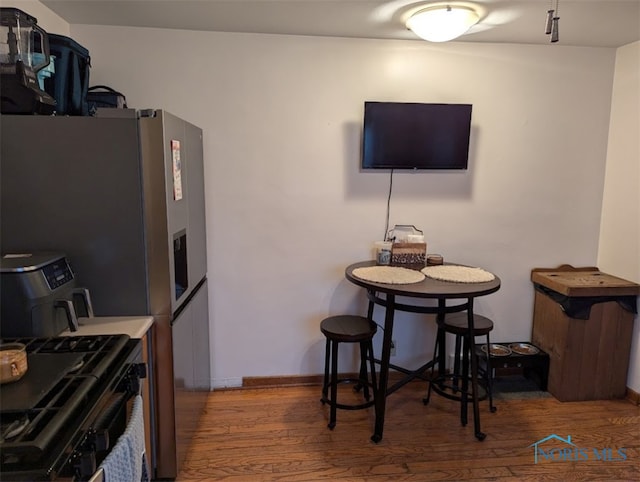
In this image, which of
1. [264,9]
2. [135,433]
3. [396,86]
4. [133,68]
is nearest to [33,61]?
[133,68]

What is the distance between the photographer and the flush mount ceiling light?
2.22m

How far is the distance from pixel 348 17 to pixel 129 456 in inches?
91.2

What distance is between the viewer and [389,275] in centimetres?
245

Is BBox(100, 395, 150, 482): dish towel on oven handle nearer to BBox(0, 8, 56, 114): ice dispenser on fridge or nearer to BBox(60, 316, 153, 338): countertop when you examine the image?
BBox(60, 316, 153, 338): countertop

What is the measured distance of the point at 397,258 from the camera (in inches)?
109

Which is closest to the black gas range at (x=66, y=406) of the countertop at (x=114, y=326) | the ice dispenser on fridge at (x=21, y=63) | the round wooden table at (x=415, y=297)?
the countertop at (x=114, y=326)

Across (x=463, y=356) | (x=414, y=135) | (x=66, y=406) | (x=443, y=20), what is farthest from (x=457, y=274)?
(x=66, y=406)

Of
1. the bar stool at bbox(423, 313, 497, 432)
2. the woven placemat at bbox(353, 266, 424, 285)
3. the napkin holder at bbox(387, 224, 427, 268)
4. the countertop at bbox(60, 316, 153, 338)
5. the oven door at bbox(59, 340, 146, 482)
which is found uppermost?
the napkin holder at bbox(387, 224, 427, 268)

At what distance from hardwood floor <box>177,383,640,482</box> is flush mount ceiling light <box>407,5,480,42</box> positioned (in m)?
2.25

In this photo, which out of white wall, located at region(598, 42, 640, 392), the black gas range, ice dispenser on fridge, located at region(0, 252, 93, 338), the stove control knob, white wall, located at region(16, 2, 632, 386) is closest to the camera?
the black gas range

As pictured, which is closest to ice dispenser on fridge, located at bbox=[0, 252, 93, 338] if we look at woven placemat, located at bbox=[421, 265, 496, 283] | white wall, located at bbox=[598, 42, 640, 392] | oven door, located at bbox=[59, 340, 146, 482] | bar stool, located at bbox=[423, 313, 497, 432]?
oven door, located at bbox=[59, 340, 146, 482]

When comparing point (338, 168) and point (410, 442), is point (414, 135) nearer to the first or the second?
point (338, 168)

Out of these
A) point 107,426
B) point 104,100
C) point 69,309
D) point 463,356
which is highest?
point 104,100

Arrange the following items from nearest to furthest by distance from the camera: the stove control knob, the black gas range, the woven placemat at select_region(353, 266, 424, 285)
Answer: the black gas range
the stove control knob
the woven placemat at select_region(353, 266, 424, 285)
